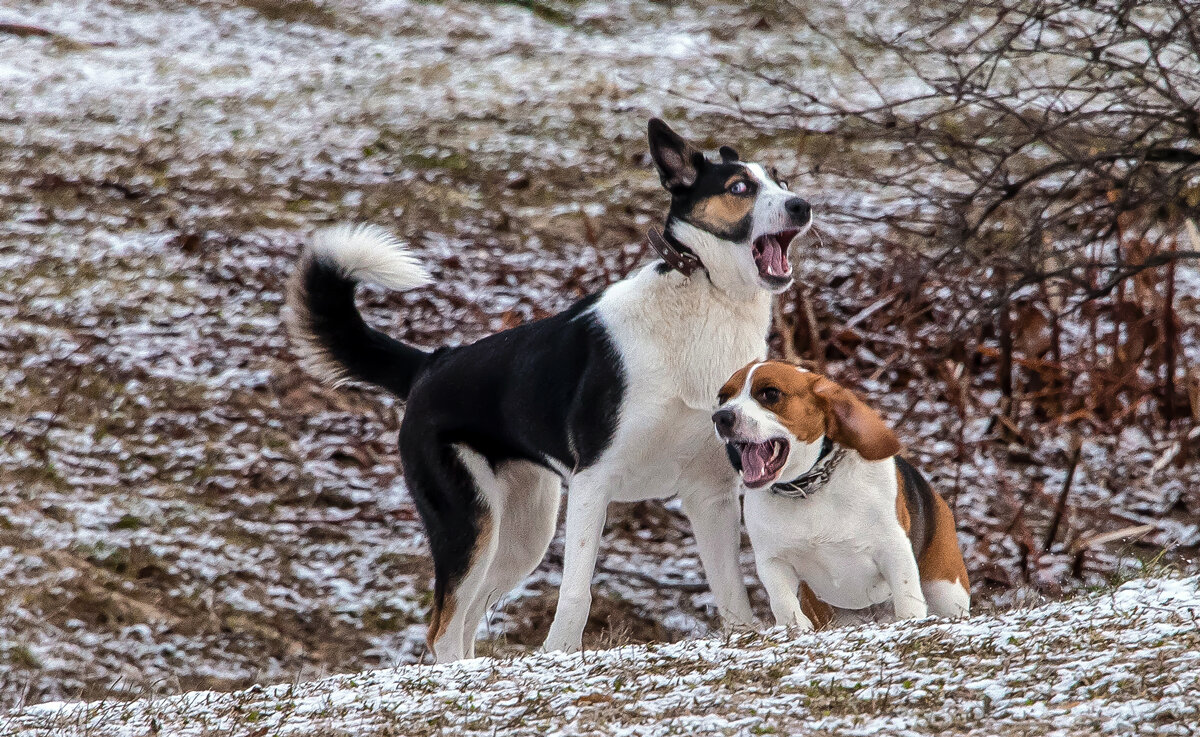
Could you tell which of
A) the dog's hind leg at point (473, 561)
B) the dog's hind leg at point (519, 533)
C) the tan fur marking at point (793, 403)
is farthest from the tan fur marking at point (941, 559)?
the dog's hind leg at point (473, 561)

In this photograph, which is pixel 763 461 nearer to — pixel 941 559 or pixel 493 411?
pixel 941 559

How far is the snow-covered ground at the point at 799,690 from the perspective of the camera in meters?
3.35

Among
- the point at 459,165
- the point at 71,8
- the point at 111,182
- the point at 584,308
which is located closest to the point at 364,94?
the point at 459,165

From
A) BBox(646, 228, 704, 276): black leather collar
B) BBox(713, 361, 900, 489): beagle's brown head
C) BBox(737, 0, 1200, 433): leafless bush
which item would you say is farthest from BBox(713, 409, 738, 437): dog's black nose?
BBox(737, 0, 1200, 433): leafless bush

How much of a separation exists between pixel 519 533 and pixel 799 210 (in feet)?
5.92

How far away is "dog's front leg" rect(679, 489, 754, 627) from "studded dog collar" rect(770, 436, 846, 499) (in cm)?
50

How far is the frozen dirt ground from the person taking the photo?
702 centimetres

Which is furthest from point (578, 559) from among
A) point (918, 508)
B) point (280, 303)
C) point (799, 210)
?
point (280, 303)

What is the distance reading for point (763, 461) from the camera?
449cm

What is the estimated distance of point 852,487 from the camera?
4547mm

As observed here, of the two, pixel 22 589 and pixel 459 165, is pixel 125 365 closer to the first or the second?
pixel 22 589

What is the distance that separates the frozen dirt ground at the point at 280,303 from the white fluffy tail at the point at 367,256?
171cm

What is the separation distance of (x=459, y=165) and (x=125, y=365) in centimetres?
374

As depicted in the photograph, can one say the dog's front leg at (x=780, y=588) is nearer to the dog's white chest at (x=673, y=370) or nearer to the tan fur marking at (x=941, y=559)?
the dog's white chest at (x=673, y=370)
